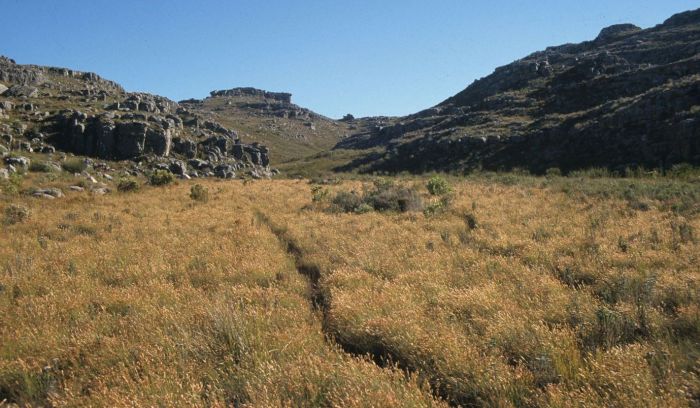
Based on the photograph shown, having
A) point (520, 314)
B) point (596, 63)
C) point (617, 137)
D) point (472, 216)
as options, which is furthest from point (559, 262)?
point (596, 63)

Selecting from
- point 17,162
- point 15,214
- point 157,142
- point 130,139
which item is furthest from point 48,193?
point 157,142

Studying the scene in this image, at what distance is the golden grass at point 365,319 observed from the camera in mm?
4051

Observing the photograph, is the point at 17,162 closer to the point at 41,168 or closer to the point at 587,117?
the point at 41,168

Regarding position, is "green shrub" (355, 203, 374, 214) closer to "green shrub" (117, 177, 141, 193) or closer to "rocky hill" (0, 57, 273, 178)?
"green shrub" (117, 177, 141, 193)

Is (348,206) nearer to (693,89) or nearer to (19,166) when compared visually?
(19,166)

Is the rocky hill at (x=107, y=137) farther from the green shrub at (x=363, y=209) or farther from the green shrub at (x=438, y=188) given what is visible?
the green shrub at (x=363, y=209)

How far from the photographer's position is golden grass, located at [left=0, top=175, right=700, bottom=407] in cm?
405

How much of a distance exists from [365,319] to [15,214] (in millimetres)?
16061

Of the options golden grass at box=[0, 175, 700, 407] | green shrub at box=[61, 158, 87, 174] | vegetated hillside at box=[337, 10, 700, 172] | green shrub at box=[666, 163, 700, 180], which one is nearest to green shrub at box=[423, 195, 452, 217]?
golden grass at box=[0, 175, 700, 407]

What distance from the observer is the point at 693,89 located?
38969 mm

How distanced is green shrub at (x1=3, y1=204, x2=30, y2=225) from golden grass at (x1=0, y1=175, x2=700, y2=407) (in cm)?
322

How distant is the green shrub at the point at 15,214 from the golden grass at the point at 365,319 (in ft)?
10.6

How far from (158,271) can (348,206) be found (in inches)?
434

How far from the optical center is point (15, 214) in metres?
14.9
